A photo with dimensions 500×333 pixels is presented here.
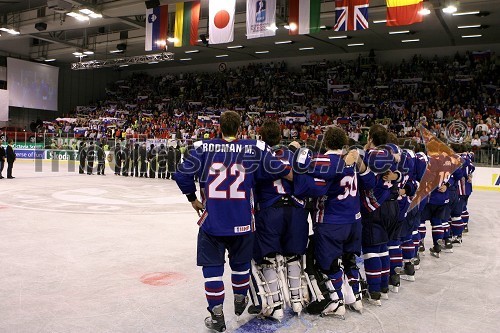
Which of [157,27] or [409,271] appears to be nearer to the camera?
[409,271]

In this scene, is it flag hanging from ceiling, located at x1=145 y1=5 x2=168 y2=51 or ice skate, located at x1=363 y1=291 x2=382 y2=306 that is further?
flag hanging from ceiling, located at x1=145 y1=5 x2=168 y2=51

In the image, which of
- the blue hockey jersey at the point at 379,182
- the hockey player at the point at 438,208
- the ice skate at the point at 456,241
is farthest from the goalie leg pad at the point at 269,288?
the ice skate at the point at 456,241

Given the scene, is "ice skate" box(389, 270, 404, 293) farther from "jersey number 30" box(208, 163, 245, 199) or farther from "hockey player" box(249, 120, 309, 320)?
"jersey number 30" box(208, 163, 245, 199)

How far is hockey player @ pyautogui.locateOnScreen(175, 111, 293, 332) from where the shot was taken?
147 inches

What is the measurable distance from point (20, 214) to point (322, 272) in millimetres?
7902

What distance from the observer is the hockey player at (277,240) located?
402 cm

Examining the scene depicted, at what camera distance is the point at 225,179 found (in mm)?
3744

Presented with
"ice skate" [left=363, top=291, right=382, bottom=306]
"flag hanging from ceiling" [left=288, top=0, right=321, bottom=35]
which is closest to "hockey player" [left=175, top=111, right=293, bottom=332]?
"ice skate" [left=363, top=291, right=382, bottom=306]

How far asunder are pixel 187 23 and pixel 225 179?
14740 millimetres

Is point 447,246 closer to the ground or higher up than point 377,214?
closer to the ground

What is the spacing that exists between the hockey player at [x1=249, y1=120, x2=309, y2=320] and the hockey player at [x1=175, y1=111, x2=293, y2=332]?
21cm

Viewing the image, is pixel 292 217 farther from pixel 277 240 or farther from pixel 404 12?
pixel 404 12

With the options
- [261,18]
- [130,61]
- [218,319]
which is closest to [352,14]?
[261,18]

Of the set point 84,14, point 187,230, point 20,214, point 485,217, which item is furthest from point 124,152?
point 485,217
